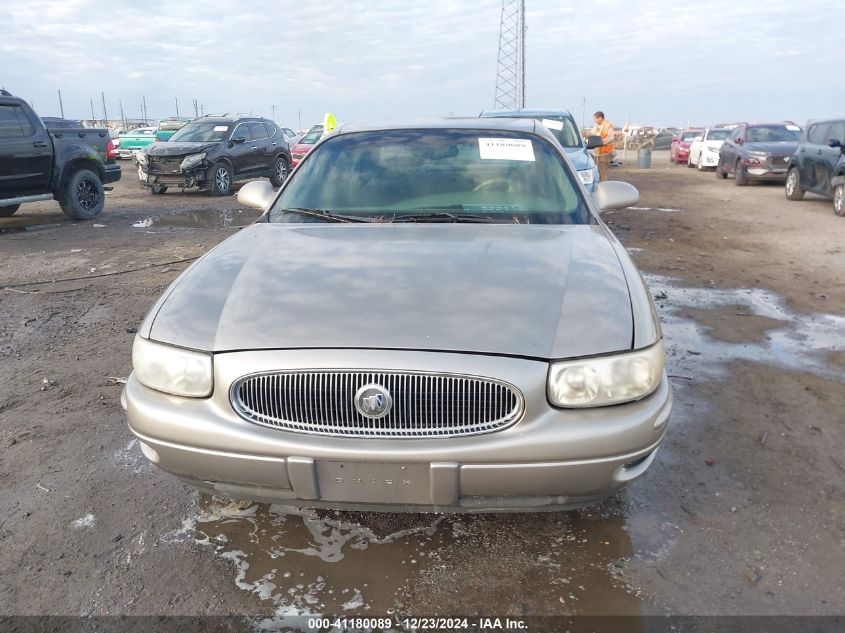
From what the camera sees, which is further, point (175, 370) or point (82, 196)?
point (82, 196)

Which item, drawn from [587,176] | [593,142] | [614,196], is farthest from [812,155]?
[614,196]

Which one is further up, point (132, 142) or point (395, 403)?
point (132, 142)

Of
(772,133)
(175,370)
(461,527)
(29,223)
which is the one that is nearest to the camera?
(175,370)

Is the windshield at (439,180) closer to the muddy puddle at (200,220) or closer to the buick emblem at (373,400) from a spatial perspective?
the buick emblem at (373,400)

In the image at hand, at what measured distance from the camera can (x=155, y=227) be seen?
10.7 meters

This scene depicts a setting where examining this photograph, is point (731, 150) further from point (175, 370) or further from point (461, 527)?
point (175, 370)

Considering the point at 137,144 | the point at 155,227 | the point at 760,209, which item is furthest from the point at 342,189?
the point at 137,144

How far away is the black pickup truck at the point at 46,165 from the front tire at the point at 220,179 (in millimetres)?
2686

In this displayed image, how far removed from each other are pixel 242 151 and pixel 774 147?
12962 millimetres

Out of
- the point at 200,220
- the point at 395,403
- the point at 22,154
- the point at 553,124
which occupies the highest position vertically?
the point at 553,124

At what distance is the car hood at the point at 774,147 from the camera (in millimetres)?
16875

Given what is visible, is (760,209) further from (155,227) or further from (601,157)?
(155,227)

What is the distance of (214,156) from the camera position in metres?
14.5

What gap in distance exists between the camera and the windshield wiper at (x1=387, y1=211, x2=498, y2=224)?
326 centimetres
